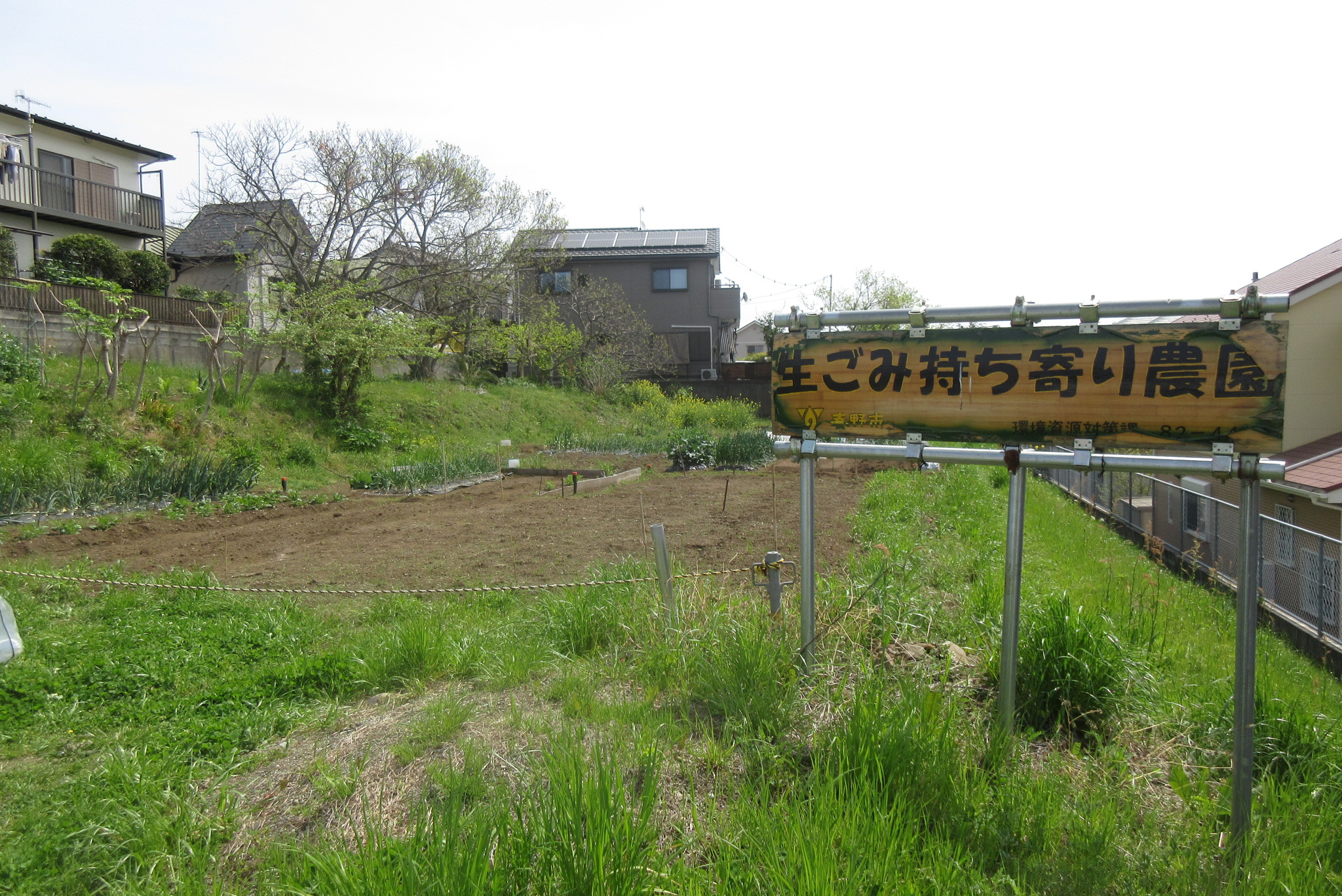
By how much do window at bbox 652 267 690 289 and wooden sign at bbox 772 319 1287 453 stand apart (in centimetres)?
3121

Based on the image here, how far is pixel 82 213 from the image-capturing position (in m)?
20.8

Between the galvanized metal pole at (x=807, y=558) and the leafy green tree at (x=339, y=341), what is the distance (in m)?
14.5

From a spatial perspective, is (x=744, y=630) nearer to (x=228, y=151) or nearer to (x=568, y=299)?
(x=228, y=151)

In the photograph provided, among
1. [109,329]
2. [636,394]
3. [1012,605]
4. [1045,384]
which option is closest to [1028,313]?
[1045,384]

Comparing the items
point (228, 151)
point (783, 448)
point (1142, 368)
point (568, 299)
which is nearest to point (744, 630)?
point (783, 448)

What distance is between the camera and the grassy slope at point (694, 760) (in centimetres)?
248

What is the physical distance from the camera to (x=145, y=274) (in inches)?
788

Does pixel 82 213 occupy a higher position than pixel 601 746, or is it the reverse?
pixel 82 213

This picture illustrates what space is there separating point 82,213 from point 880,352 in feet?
79.0

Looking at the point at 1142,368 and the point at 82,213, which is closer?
the point at 1142,368

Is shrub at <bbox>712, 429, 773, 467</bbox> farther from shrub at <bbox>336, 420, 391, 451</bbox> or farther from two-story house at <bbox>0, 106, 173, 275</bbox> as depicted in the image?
two-story house at <bbox>0, 106, 173, 275</bbox>

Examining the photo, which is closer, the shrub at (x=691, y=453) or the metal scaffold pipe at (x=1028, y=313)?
the metal scaffold pipe at (x=1028, y=313)

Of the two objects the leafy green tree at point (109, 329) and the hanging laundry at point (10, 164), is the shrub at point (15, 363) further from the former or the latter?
the hanging laundry at point (10, 164)

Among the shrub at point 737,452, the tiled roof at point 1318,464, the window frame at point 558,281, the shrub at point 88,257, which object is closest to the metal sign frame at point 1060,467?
the tiled roof at point 1318,464
